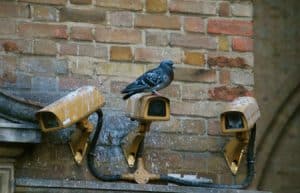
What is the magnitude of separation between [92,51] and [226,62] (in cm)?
61

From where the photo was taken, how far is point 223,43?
4938 mm

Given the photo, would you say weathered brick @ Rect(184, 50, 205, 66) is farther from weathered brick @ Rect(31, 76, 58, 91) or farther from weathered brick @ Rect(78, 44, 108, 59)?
weathered brick @ Rect(31, 76, 58, 91)

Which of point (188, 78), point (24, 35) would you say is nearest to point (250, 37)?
point (188, 78)

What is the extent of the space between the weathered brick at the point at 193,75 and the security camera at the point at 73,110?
49cm

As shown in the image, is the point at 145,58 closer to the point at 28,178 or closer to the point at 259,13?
the point at 28,178

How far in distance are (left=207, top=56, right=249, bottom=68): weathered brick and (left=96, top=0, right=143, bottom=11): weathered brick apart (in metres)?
0.39

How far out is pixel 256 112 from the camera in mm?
4676

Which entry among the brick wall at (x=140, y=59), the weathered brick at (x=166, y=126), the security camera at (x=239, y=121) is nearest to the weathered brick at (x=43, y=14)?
the brick wall at (x=140, y=59)

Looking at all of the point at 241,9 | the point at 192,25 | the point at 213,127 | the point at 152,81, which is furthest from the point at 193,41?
the point at 152,81

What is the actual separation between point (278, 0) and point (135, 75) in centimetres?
193

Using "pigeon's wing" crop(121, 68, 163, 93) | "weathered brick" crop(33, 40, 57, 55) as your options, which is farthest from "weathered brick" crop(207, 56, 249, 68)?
"weathered brick" crop(33, 40, 57, 55)

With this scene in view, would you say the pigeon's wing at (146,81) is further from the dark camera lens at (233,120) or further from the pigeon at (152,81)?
the dark camera lens at (233,120)

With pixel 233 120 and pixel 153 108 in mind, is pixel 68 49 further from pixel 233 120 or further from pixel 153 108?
pixel 233 120

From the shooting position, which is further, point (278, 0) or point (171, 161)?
point (278, 0)
